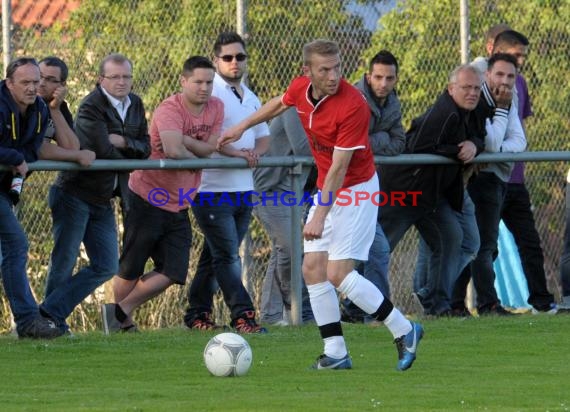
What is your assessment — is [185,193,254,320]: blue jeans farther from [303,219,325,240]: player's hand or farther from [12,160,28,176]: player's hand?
[303,219,325,240]: player's hand

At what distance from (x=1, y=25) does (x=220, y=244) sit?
2.74 metres

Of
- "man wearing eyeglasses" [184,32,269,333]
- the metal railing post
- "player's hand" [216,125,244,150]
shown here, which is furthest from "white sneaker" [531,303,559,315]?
"player's hand" [216,125,244,150]

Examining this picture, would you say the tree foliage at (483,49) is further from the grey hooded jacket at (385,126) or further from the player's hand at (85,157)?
the player's hand at (85,157)

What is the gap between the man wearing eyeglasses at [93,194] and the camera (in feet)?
36.0

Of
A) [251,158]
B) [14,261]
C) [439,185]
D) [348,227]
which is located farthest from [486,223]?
[14,261]

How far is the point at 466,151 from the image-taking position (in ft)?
40.2

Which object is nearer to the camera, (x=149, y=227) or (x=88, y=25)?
(x=149, y=227)

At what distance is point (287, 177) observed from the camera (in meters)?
12.2

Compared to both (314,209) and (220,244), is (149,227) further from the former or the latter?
(314,209)

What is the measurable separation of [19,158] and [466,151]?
4.07m

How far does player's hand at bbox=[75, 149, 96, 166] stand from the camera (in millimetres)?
10680

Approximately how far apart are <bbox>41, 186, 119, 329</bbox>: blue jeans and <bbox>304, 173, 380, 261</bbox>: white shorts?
2401 mm

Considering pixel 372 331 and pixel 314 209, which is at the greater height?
pixel 314 209

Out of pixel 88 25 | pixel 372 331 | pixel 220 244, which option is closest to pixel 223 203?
pixel 220 244
